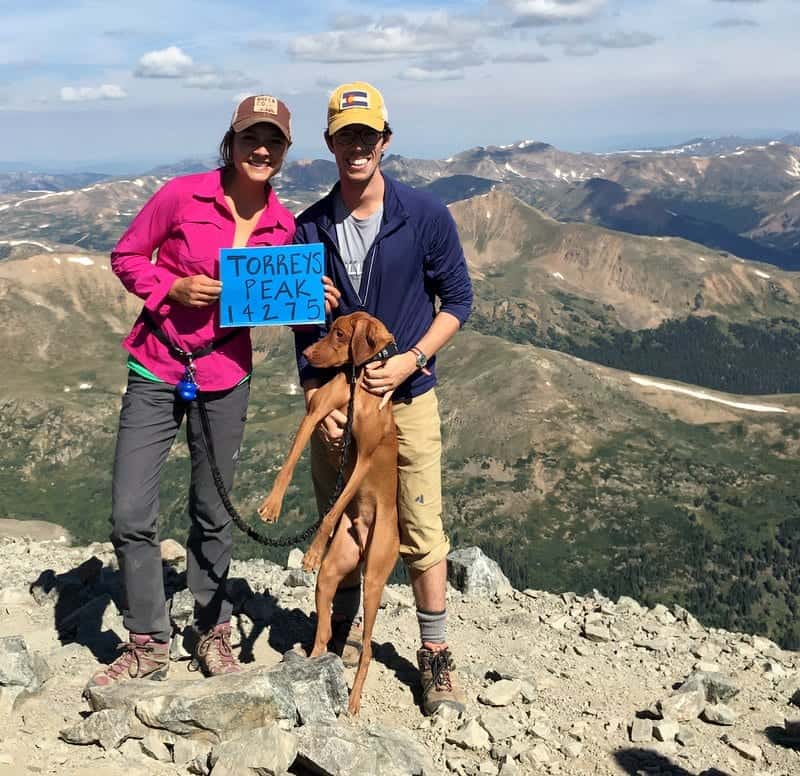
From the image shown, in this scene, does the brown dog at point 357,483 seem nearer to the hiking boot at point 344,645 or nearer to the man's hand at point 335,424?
the man's hand at point 335,424

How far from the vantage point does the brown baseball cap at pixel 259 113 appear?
775 cm

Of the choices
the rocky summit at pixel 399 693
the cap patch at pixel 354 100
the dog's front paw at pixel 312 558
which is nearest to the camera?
the cap patch at pixel 354 100

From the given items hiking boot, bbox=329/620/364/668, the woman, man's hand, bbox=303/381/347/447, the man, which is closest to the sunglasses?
the man

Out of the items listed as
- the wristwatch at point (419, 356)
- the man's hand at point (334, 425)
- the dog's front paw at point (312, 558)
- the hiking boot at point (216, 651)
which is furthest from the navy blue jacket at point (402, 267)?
the hiking boot at point (216, 651)

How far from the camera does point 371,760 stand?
754 centimetres

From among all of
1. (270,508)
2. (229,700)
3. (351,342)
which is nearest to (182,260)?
(351,342)

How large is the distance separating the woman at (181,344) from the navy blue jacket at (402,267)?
67 cm

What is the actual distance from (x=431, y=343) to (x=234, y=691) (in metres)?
4.28

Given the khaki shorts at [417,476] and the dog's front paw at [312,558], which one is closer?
the dog's front paw at [312,558]

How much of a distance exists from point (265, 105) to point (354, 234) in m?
1.58

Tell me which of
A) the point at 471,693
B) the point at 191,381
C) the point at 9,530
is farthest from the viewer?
the point at 9,530

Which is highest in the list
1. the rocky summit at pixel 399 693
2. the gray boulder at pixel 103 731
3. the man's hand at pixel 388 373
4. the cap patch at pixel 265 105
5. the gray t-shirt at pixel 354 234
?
the cap patch at pixel 265 105

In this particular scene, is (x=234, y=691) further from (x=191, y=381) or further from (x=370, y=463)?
(x=191, y=381)

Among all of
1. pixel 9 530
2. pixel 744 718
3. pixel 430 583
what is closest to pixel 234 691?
pixel 430 583
